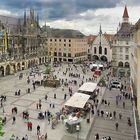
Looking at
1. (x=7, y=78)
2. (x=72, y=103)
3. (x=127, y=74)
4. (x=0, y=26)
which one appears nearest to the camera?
(x=72, y=103)

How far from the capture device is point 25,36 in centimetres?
8275

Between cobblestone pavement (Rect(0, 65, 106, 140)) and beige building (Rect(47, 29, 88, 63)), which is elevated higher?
beige building (Rect(47, 29, 88, 63))

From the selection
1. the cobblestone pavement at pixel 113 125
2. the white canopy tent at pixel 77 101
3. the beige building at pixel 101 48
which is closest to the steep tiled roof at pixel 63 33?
the beige building at pixel 101 48

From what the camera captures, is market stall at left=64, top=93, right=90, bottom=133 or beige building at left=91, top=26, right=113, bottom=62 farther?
beige building at left=91, top=26, right=113, bottom=62

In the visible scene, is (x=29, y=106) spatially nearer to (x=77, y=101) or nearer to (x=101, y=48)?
(x=77, y=101)

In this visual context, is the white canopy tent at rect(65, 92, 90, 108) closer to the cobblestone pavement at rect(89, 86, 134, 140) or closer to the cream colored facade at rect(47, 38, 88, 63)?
the cobblestone pavement at rect(89, 86, 134, 140)

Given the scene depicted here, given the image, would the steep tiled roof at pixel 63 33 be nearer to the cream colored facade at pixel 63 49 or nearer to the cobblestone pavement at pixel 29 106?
the cream colored facade at pixel 63 49

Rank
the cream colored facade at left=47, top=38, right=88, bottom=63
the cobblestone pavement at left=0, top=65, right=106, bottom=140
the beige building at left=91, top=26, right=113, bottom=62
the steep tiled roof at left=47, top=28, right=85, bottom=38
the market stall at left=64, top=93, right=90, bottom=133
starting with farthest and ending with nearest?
the steep tiled roof at left=47, top=28, right=85, bottom=38 → the cream colored facade at left=47, top=38, right=88, bottom=63 → the beige building at left=91, top=26, right=113, bottom=62 → the market stall at left=64, top=93, right=90, bottom=133 → the cobblestone pavement at left=0, top=65, right=106, bottom=140

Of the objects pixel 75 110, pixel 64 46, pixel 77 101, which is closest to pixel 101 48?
pixel 64 46

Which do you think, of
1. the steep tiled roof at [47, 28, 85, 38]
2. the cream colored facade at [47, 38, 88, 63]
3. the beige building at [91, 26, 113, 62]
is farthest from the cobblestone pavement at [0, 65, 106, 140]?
the steep tiled roof at [47, 28, 85, 38]

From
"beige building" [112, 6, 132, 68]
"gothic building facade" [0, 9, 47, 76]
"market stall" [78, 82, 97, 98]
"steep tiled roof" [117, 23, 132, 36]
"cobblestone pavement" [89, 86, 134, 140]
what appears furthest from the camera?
"steep tiled roof" [117, 23, 132, 36]

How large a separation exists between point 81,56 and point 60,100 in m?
70.0

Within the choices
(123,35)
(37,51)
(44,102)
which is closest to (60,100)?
(44,102)

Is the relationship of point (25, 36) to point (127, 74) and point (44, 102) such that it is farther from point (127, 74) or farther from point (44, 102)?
point (44, 102)
